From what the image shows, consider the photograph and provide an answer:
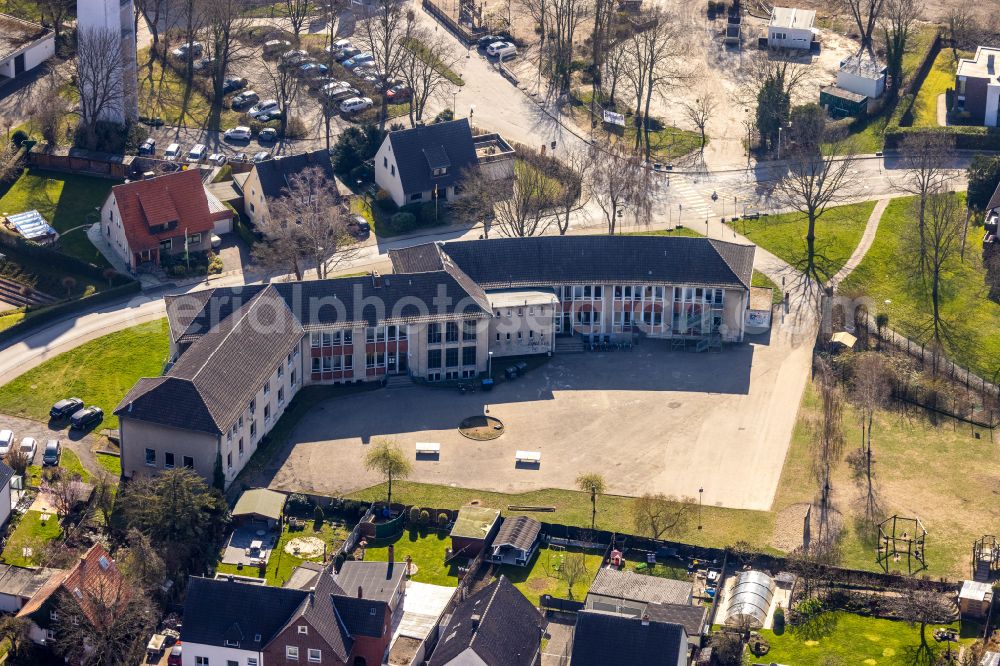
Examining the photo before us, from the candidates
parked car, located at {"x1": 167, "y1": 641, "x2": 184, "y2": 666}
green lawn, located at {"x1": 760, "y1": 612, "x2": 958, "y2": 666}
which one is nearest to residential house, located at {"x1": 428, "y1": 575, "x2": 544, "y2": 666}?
green lawn, located at {"x1": 760, "y1": 612, "x2": 958, "y2": 666}

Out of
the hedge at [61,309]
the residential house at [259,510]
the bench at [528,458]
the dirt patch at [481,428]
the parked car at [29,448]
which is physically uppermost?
the hedge at [61,309]

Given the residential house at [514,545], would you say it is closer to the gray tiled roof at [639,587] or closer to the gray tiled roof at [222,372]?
the gray tiled roof at [639,587]

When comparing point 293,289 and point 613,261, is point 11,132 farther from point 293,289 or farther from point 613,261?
point 613,261

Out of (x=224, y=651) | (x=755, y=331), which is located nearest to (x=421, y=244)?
(x=755, y=331)

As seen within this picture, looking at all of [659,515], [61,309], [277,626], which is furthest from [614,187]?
[277,626]

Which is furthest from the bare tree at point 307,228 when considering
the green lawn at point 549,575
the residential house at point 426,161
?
the green lawn at point 549,575

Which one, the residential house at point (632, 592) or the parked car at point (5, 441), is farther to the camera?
the parked car at point (5, 441)

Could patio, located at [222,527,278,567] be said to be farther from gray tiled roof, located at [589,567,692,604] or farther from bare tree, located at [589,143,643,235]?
bare tree, located at [589,143,643,235]
